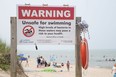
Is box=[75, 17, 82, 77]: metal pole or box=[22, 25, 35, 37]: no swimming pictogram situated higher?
box=[22, 25, 35, 37]: no swimming pictogram

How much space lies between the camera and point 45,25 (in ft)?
31.2

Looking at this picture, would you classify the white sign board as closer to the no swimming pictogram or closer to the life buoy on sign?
the no swimming pictogram

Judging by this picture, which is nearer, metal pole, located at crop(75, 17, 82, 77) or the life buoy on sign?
the life buoy on sign

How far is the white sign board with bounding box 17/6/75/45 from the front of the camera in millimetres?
9461

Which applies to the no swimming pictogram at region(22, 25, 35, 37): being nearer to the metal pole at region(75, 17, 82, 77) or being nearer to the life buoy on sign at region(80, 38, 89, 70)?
the metal pole at region(75, 17, 82, 77)

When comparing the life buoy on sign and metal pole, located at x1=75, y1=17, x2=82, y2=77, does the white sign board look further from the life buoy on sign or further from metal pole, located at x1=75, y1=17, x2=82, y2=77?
the life buoy on sign

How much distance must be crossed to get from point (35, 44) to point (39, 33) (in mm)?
314

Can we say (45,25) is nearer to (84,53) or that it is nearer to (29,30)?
(29,30)

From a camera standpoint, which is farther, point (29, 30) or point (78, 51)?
point (78, 51)

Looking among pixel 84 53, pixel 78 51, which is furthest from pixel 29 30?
pixel 84 53

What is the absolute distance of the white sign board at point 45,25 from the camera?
9.46 metres

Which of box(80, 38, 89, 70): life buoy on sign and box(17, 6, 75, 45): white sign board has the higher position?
box(17, 6, 75, 45): white sign board

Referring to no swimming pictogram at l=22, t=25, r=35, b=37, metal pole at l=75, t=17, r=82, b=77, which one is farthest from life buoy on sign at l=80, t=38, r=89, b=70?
no swimming pictogram at l=22, t=25, r=35, b=37

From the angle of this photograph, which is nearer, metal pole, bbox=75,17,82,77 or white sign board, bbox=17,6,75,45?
white sign board, bbox=17,6,75,45
